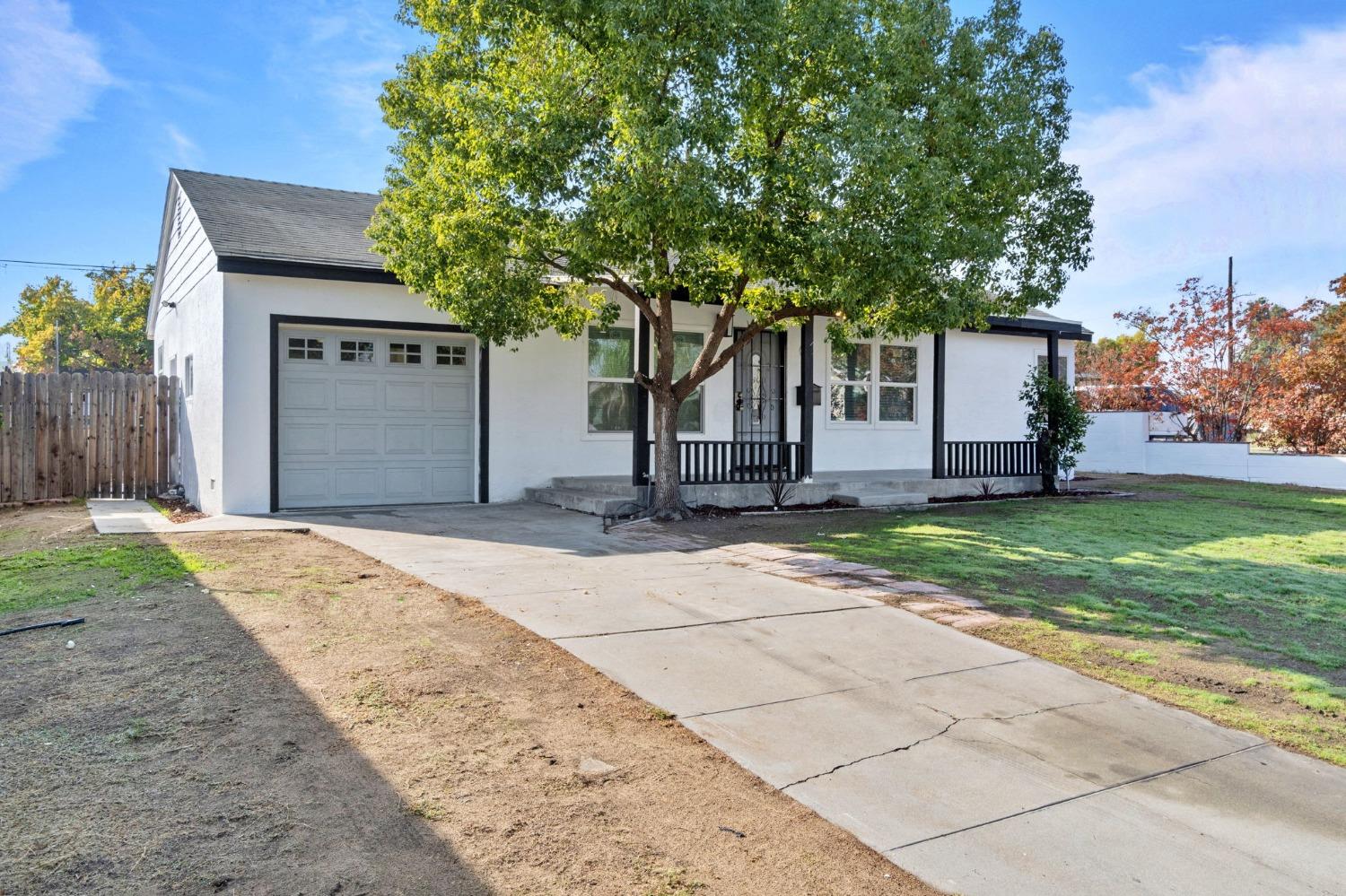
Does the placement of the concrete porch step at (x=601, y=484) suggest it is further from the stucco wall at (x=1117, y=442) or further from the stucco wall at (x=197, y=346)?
the stucco wall at (x=1117, y=442)

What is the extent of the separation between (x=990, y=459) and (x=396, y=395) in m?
9.36

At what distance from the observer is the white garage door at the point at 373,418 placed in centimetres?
1061

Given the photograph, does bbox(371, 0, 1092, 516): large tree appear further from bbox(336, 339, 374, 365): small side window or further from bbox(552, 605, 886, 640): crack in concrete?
bbox(552, 605, 886, 640): crack in concrete

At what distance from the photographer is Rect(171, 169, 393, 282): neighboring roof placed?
10.1 meters

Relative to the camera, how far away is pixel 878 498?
12.4 m

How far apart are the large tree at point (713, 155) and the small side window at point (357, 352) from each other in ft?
5.79

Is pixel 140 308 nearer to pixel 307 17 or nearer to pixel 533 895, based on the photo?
pixel 307 17

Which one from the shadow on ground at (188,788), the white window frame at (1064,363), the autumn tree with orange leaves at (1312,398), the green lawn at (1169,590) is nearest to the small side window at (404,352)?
the green lawn at (1169,590)

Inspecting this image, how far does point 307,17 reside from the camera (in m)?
12.3

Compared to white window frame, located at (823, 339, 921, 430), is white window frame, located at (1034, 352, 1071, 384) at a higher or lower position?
higher

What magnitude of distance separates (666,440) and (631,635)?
17.8 feet

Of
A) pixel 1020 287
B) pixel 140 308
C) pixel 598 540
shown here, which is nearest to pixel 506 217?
pixel 598 540

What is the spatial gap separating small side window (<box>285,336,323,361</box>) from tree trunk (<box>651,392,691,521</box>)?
4268 millimetres

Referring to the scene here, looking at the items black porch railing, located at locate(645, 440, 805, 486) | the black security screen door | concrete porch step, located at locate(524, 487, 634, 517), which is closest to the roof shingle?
concrete porch step, located at locate(524, 487, 634, 517)
